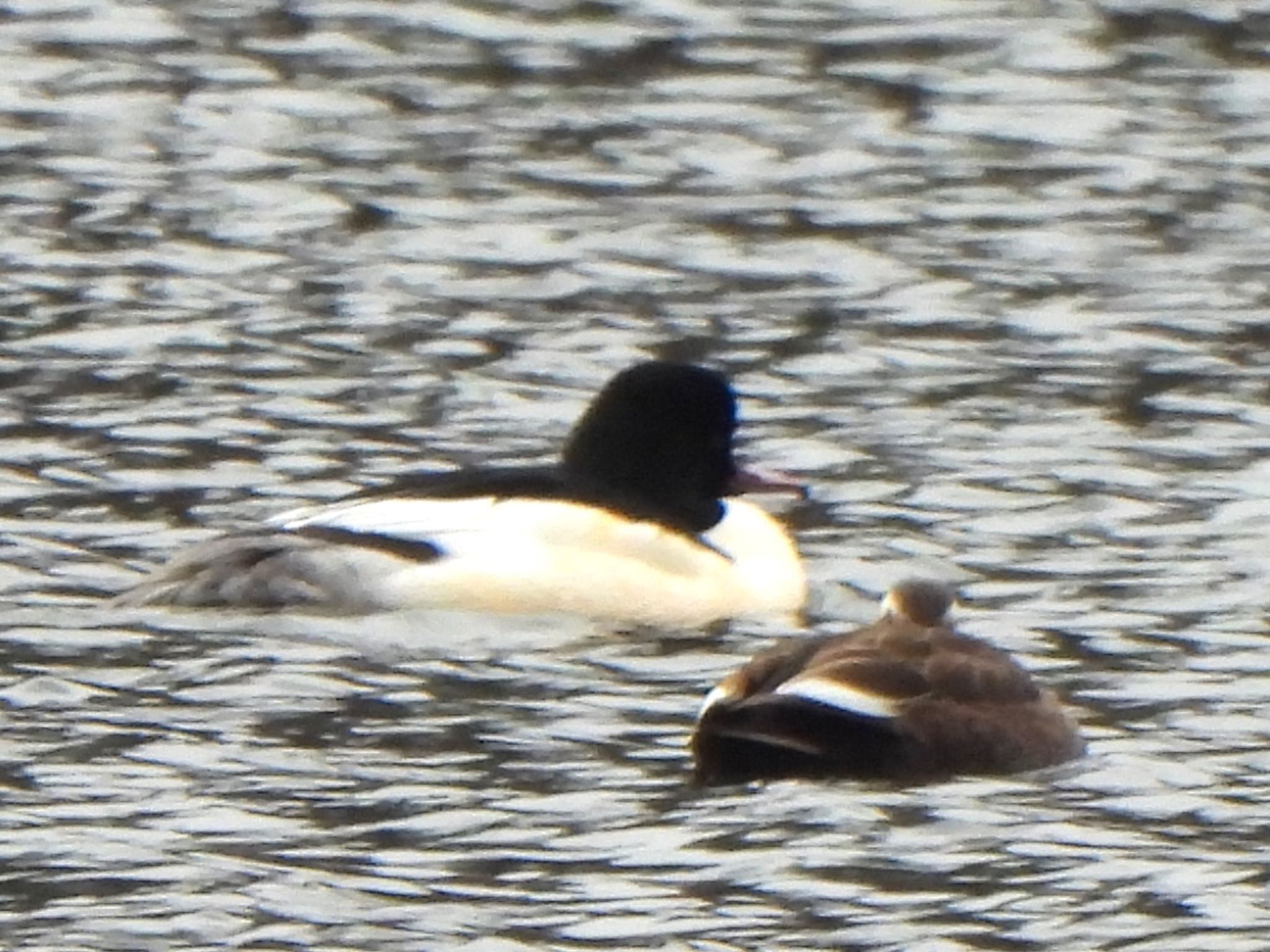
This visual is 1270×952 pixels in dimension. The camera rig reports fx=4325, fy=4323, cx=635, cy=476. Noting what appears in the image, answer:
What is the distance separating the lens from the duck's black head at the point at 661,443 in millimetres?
13938

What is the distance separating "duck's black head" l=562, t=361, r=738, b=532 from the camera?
13.9m

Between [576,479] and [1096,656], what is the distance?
2.20 meters

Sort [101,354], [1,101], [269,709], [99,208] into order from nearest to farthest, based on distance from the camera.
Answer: [269,709], [101,354], [99,208], [1,101]

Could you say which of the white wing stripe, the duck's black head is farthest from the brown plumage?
the duck's black head

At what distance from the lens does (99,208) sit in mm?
18500

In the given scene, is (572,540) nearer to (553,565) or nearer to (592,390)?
(553,565)

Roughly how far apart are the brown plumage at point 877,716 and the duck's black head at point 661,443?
290cm

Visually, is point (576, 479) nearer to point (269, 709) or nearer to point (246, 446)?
point (246, 446)

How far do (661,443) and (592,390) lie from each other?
2.20 meters

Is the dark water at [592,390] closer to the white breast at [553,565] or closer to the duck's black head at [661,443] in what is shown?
the white breast at [553,565]

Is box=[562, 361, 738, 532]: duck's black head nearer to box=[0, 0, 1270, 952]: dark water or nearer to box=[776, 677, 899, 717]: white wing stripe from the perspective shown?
box=[0, 0, 1270, 952]: dark water

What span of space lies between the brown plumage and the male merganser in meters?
2.47

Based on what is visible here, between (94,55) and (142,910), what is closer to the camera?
(142,910)

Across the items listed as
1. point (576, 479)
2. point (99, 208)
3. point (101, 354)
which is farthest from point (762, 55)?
point (576, 479)
